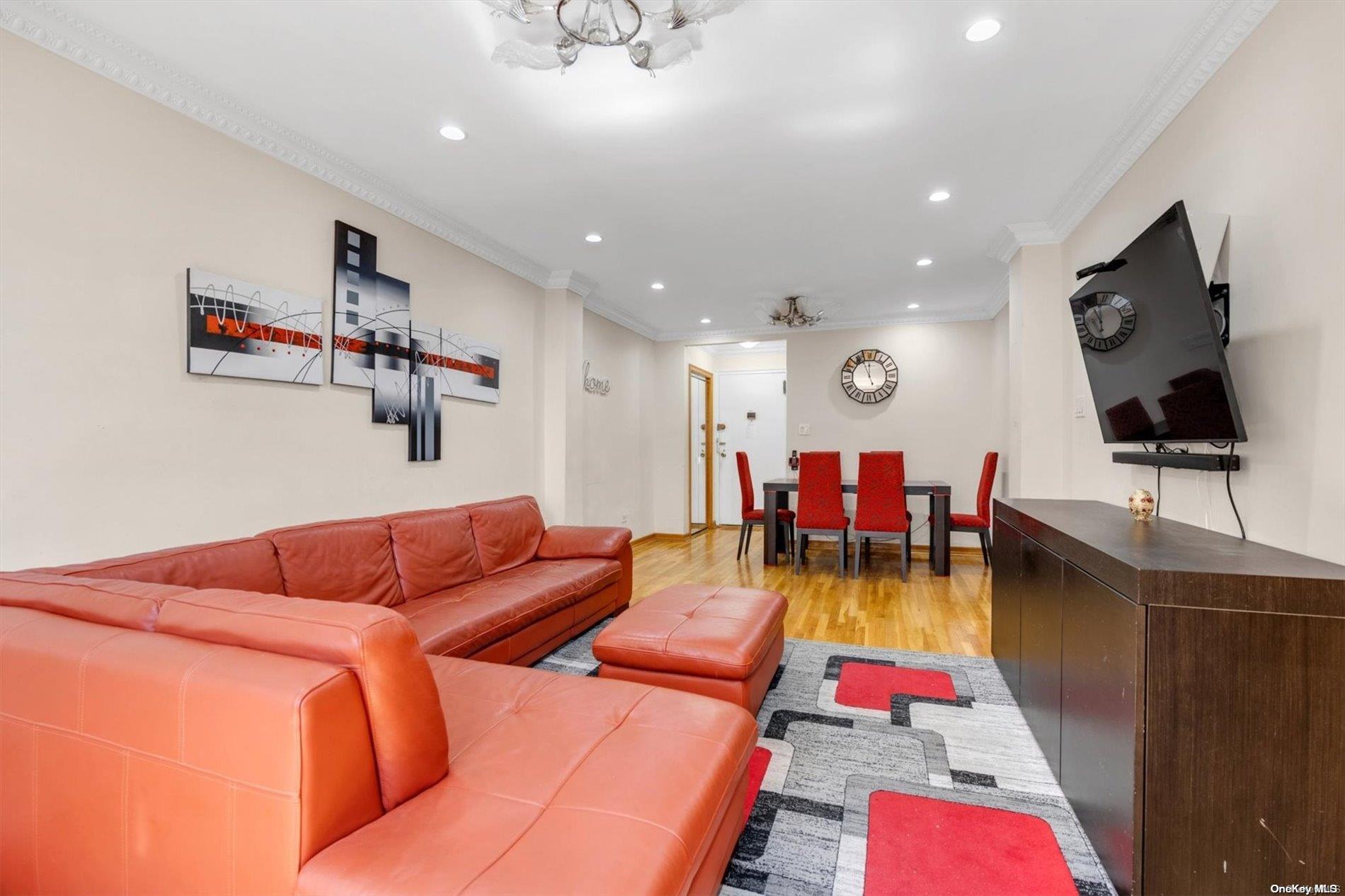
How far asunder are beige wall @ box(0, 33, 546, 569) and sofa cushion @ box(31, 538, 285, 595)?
0.72ft

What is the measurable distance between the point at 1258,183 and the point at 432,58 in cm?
274

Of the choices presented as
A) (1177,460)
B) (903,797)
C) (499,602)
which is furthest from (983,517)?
(499,602)

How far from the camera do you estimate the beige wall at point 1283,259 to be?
141cm

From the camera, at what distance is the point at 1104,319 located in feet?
7.28

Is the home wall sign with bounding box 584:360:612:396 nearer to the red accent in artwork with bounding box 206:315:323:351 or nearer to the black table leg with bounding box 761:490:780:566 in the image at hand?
the black table leg with bounding box 761:490:780:566

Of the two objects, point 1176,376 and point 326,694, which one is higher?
point 1176,376

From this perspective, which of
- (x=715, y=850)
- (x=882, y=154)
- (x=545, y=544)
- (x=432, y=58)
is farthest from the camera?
(x=545, y=544)

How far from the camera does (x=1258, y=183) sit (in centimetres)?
168

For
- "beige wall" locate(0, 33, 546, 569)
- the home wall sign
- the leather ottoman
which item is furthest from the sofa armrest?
the home wall sign

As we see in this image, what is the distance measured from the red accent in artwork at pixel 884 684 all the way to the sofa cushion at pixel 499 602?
4.59 feet

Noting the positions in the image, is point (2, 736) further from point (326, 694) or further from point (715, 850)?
point (715, 850)

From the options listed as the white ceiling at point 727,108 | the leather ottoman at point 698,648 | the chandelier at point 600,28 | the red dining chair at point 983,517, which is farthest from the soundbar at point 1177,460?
the red dining chair at point 983,517

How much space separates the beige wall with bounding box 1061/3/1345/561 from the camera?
1.41 metres

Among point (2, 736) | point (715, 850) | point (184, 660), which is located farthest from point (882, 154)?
point (2, 736)
